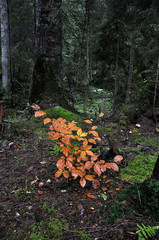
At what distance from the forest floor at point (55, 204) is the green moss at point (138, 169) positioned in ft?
0.13

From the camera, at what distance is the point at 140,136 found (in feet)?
15.9

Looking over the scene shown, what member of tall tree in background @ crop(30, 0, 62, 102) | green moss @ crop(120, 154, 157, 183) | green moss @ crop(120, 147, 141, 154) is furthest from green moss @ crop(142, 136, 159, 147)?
tall tree in background @ crop(30, 0, 62, 102)

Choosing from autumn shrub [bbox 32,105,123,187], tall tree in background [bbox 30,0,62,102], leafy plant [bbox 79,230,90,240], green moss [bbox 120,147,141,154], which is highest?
tall tree in background [bbox 30,0,62,102]

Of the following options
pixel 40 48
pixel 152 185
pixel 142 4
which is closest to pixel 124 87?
pixel 142 4

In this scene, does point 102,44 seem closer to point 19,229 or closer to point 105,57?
point 105,57

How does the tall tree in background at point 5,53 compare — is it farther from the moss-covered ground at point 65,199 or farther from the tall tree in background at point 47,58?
the moss-covered ground at point 65,199

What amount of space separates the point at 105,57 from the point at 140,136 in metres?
6.68

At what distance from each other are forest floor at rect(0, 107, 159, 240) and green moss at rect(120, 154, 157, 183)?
0.13 ft

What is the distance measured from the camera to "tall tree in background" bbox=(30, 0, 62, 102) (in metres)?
5.13

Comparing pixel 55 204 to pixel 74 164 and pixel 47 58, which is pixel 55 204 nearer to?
pixel 74 164

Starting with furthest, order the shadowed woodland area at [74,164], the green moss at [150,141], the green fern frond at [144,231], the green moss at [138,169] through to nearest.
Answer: the green moss at [150,141] → the green moss at [138,169] → the shadowed woodland area at [74,164] → the green fern frond at [144,231]

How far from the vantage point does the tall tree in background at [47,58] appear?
5.13 m

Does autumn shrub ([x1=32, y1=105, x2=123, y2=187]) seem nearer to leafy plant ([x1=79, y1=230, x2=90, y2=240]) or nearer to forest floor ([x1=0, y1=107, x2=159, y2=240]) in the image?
forest floor ([x1=0, y1=107, x2=159, y2=240])

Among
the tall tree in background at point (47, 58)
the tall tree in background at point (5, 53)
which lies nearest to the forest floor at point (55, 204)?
the tall tree in background at point (47, 58)
